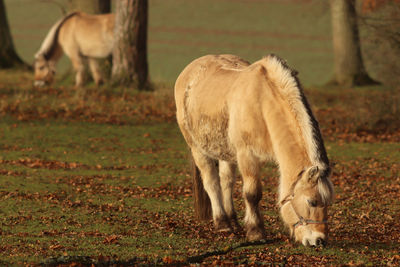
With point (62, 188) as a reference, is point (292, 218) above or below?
above

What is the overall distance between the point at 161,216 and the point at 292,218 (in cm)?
336

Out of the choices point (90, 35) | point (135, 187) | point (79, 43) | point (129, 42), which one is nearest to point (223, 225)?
point (135, 187)

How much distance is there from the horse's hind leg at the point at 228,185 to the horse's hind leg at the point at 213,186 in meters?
0.07

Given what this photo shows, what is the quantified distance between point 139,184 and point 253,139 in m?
5.50

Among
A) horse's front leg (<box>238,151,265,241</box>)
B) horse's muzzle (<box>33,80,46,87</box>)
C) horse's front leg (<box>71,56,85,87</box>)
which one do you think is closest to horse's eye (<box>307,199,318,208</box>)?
horse's front leg (<box>238,151,265,241</box>)

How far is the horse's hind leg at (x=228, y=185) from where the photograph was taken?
1044cm

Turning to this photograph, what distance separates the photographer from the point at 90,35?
25594 mm

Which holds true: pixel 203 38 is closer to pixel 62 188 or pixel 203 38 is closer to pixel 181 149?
pixel 181 149

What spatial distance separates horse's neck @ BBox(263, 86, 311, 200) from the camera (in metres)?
8.38

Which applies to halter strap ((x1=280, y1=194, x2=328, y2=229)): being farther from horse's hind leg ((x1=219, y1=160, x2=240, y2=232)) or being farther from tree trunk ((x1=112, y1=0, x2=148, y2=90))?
tree trunk ((x1=112, y1=0, x2=148, y2=90))

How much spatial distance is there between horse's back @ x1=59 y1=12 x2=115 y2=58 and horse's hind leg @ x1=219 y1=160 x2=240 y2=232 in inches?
612

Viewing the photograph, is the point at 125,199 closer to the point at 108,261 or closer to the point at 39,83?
the point at 108,261

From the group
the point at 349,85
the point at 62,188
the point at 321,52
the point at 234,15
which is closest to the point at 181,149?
the point at 62,188

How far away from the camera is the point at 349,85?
28.9 m
